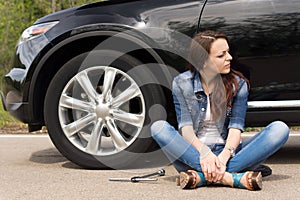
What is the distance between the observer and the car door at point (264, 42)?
17.1ft

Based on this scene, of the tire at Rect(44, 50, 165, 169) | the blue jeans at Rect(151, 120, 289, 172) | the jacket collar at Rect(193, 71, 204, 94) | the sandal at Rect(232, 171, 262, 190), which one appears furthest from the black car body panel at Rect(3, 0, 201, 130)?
the sandal at Rect(232, 171, 262, 190)

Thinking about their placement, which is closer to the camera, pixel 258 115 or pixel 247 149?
pixel 247 149

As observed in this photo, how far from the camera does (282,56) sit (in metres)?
5.22

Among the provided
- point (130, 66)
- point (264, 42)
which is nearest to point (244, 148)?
point (264, 42)

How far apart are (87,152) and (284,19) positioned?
1.69 meters

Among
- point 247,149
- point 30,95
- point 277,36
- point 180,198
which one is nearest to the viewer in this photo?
point 180,198

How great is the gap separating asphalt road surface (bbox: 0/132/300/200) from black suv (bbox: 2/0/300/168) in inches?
9.3

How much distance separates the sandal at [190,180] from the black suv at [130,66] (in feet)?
2.76

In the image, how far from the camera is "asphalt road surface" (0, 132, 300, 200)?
439 centimetres

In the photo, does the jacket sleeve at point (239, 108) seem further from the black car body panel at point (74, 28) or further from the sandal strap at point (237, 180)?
the black car body panel at point (74, 28)

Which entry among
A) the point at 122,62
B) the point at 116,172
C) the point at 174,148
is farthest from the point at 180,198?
the point at 122,62

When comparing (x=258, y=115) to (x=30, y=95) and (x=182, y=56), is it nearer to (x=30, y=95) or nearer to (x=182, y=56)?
(x=182, y=56)

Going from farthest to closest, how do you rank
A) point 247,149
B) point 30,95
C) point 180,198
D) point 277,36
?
point 30,95 → point 277,36 → point 247,149 → point 180,198

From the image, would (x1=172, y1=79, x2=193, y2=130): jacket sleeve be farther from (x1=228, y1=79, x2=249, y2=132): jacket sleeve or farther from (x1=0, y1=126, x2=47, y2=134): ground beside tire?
(x1=0, y1=126, x2=47, y2=134): ground beside tire
